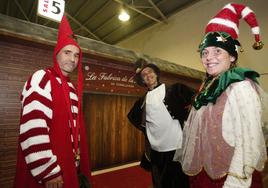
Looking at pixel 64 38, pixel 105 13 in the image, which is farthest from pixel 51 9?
pixel 105 13

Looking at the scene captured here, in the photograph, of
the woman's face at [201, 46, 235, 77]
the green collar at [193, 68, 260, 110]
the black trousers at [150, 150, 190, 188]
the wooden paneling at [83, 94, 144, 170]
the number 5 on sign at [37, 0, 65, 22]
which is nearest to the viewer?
the green collar at [193, 68, 260, 110]

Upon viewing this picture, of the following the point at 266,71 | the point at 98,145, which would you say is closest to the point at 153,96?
the point at 98,145

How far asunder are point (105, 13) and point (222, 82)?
355 inches

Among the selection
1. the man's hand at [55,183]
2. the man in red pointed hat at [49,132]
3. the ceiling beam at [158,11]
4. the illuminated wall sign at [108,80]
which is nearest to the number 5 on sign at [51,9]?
the illuminated wall sign at [108,80]

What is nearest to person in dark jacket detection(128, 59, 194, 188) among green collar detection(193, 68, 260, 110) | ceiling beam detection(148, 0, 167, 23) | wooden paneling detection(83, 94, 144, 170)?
green collar detection(193, 68, 260, 110)

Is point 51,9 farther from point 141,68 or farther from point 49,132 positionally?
→ point 49,132

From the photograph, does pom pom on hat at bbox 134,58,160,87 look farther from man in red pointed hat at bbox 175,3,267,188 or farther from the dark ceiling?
the dark ceiling

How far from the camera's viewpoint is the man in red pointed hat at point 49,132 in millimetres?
1429

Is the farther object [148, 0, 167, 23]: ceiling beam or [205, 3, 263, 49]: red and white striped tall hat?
[148, 0, 167, 23]: ceiling beam

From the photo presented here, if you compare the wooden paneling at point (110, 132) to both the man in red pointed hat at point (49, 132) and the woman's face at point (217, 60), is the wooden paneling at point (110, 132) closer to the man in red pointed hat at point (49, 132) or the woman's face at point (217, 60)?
the man in red pointed hat at point (49, 132)

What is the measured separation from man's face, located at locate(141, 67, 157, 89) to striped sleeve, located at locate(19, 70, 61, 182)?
4.48 feet

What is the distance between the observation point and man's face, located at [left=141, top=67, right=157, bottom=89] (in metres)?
2.64

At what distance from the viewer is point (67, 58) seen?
1.89 m

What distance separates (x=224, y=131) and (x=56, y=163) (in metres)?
1.13
